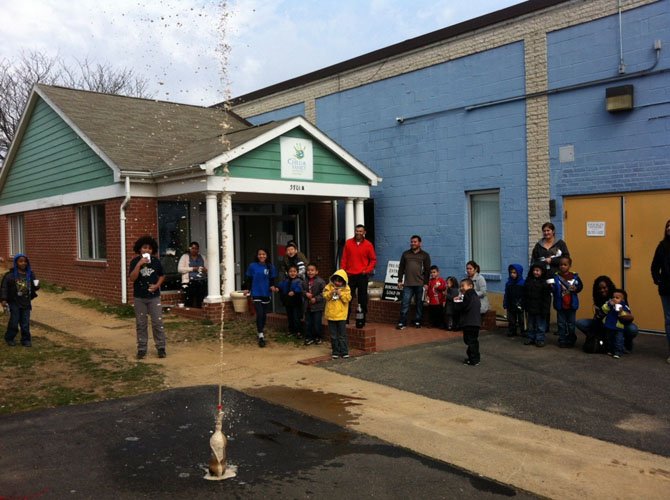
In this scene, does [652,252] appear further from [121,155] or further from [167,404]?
[121,155]

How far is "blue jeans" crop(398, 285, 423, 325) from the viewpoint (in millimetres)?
11953

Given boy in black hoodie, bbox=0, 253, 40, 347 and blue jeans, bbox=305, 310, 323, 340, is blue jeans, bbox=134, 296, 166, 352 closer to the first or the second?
boy in black hoodie, bbox=0, 253, 40, 347

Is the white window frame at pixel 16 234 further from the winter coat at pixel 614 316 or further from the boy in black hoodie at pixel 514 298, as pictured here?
the winter coat at pixel 614 316

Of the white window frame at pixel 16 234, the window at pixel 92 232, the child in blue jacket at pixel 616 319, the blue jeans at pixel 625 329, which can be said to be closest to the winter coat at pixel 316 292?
the blue jeans at pixel 625 329

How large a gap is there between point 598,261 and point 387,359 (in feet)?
15.8

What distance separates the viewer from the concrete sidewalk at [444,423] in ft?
15.6

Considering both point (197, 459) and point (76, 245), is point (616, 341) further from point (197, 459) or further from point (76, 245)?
point (76, 245)

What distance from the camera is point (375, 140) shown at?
15.9 metres

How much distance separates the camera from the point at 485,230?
44.6 ft

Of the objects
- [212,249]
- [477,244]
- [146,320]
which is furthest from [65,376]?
[477,244]

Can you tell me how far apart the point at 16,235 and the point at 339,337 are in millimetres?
15163

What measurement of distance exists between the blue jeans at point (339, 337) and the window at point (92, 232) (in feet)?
25.2

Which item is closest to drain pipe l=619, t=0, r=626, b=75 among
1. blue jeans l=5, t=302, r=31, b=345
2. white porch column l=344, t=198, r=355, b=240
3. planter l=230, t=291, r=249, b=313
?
white porch column l=344, t=198, r=355, b=240

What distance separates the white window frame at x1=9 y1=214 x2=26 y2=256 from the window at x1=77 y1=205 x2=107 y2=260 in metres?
4.91
